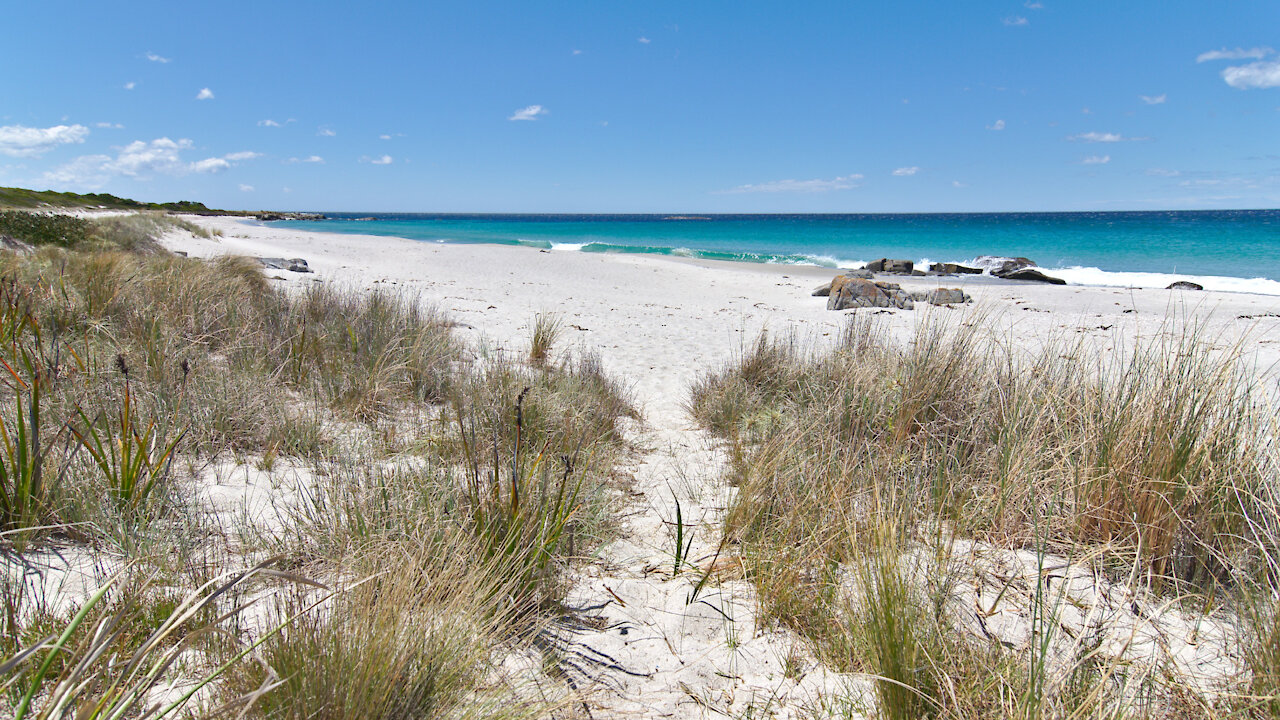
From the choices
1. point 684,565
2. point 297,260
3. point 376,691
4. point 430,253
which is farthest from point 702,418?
point 430,253

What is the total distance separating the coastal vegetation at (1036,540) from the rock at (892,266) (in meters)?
21.4

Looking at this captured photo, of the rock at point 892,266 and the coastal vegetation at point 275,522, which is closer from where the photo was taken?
the coastal vegetation at point 275,522

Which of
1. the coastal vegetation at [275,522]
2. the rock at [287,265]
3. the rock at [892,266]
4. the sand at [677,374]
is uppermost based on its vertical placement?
the rock at [287,265]

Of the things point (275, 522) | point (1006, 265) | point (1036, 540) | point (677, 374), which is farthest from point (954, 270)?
point (275, 522)

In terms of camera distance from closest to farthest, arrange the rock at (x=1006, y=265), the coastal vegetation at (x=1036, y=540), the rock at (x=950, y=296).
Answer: the coastal vegetation at (x=1036, y=540)
the rock at (x=950, y=296)
the rock at (x=1006, y=265)

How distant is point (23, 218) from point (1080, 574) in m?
15.0

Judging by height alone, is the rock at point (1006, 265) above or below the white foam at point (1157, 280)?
above

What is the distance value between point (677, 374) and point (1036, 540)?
15.5ft

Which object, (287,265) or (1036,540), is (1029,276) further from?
(1036,540)

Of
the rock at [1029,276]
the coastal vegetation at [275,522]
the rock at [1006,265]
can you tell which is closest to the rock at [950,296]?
the rock at [1029,276]

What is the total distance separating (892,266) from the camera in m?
23.9

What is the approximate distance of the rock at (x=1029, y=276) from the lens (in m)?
20.1

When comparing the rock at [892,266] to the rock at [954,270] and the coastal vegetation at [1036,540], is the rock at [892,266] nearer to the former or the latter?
the rock at [954,270]

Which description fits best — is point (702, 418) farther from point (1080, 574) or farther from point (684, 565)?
point (1080, 574)
